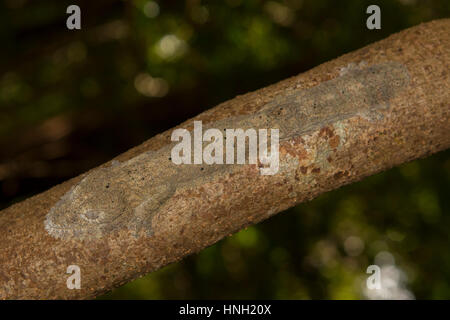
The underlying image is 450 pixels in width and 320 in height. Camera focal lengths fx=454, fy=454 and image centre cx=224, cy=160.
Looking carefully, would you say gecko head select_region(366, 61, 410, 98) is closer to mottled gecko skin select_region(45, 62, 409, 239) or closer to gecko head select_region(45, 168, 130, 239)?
mottled gecko skin select_region(45, 62, 409, 239)

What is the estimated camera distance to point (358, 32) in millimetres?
2600

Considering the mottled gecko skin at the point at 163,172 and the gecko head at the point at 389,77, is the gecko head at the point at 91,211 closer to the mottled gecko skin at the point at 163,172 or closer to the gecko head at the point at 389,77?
the mottled gecko skin at the point at 163,172

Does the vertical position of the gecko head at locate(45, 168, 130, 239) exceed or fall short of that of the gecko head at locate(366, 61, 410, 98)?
it falls short

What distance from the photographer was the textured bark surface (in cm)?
112

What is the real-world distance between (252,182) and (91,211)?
40cm

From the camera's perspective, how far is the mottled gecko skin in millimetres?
1118

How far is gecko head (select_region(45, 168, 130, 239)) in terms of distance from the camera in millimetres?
1110

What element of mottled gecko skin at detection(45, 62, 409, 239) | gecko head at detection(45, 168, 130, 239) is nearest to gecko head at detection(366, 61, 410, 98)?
mottled gecko skin at detection(45, 62, 409, 239)

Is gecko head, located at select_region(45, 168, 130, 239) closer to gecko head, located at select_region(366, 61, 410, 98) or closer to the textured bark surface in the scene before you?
the textured bark surface

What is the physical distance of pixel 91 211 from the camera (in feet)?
3.65

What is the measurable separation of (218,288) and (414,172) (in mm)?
1329

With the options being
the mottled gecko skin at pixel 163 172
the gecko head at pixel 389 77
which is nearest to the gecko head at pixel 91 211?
the mottled gecko skin at pixel 163 172

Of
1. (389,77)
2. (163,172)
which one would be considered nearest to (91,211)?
(163,172)

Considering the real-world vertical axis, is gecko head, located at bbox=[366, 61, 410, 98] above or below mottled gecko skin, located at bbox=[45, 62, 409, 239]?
above
